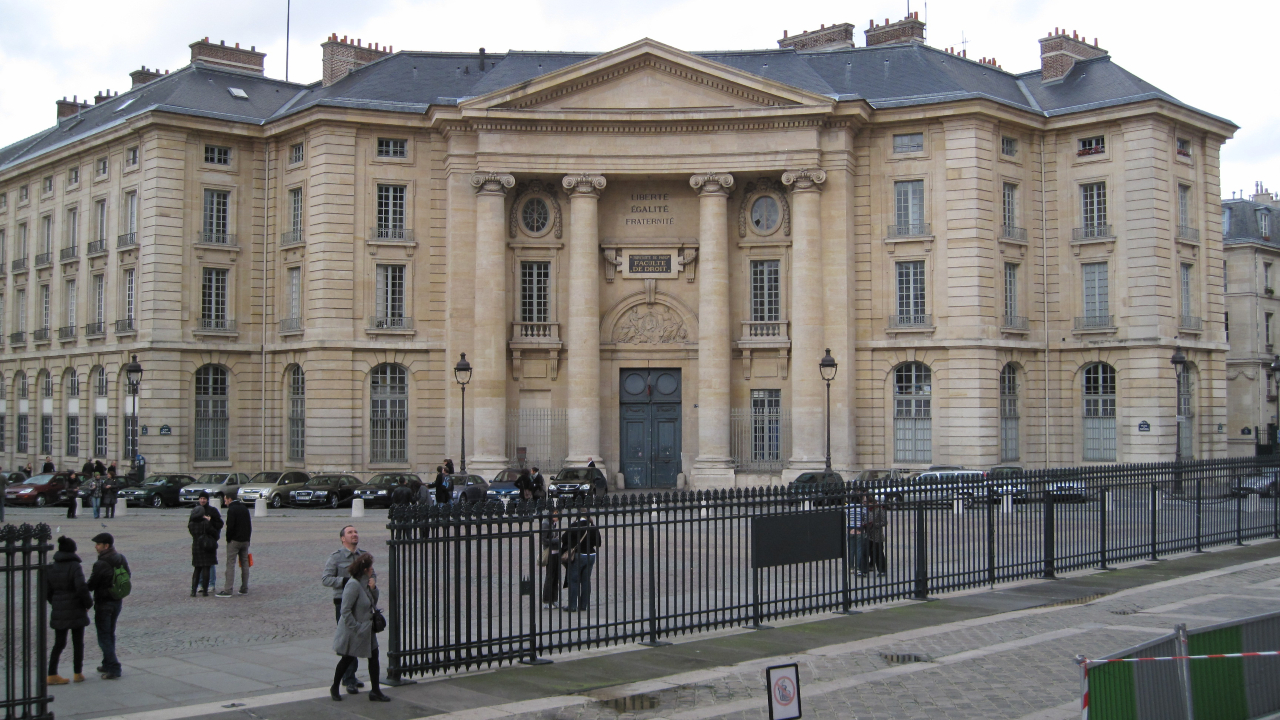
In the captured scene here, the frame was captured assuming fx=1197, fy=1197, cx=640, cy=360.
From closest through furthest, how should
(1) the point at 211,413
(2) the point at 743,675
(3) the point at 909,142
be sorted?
(2) the point at 743,675 → (3) the point at 909,142 → (1) the point at 211,413

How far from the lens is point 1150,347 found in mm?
43125

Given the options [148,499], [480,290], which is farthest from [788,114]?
[148,499]

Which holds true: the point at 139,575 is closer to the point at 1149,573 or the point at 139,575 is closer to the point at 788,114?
the point at 1149,573

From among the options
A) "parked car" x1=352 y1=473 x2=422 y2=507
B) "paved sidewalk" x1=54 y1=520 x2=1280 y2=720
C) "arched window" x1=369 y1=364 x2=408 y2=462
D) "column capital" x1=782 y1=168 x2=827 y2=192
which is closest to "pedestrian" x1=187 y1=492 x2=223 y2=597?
"paved sidewalk" x1=54 y1=520 x2=1280 y2=720

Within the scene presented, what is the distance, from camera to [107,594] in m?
12.9

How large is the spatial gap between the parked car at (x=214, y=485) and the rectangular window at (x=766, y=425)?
1827 cm

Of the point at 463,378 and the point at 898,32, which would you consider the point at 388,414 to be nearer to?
the point at 463,378

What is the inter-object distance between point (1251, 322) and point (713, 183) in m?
37.3

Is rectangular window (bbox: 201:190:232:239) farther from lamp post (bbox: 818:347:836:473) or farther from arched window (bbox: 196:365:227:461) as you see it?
lamp post (bbox: 818:347:836:473)

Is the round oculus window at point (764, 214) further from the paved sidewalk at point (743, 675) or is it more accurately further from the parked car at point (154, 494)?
the paved sidewalk at point (743, 675)

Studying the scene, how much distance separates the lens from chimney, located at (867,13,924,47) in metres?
49.2

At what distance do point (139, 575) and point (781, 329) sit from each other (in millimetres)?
27814

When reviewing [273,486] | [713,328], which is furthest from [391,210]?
[713,328]

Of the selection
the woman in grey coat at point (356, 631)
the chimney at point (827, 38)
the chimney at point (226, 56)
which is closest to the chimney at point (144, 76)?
the chimney at point (226, 56)
